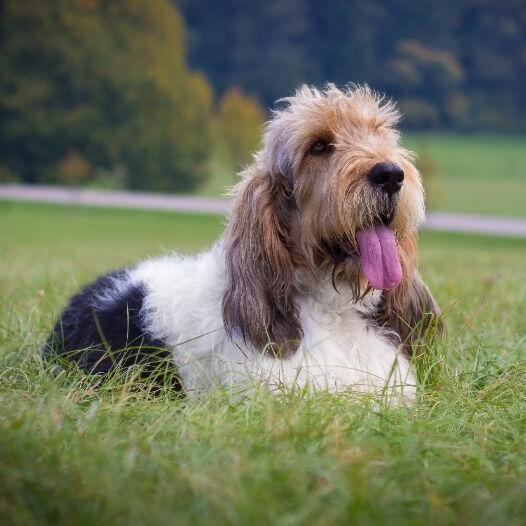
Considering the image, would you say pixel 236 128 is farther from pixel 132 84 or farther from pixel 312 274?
pixel 312 274

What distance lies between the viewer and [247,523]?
319 cm

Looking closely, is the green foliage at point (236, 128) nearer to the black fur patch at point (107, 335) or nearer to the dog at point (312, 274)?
the black fur patch at point (107, 335)

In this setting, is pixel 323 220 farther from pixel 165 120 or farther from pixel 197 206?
pixel 165 120

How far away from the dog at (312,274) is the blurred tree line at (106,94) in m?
33.0

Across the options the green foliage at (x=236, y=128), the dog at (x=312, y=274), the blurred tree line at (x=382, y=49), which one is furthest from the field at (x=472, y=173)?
the dog at (x=312, y=274)

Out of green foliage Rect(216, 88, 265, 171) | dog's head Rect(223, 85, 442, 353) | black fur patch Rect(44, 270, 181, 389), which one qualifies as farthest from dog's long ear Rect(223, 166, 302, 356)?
green foliage Rect(216, 88, 265, 171)

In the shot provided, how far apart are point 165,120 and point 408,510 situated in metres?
36.0

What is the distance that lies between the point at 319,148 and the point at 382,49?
41386mm

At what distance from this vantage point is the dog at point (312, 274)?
15.7 feet

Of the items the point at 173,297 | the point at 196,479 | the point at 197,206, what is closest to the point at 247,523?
the point at 196,479

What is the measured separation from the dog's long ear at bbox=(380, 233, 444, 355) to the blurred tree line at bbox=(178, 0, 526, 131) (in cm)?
3879

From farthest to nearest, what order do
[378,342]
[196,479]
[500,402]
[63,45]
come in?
[63,45], [378,342], [500,402], [196,479]

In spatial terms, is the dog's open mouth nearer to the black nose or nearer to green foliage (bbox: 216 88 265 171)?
the black nose

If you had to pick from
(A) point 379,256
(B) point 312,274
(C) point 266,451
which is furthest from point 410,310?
(C) point 266,451
